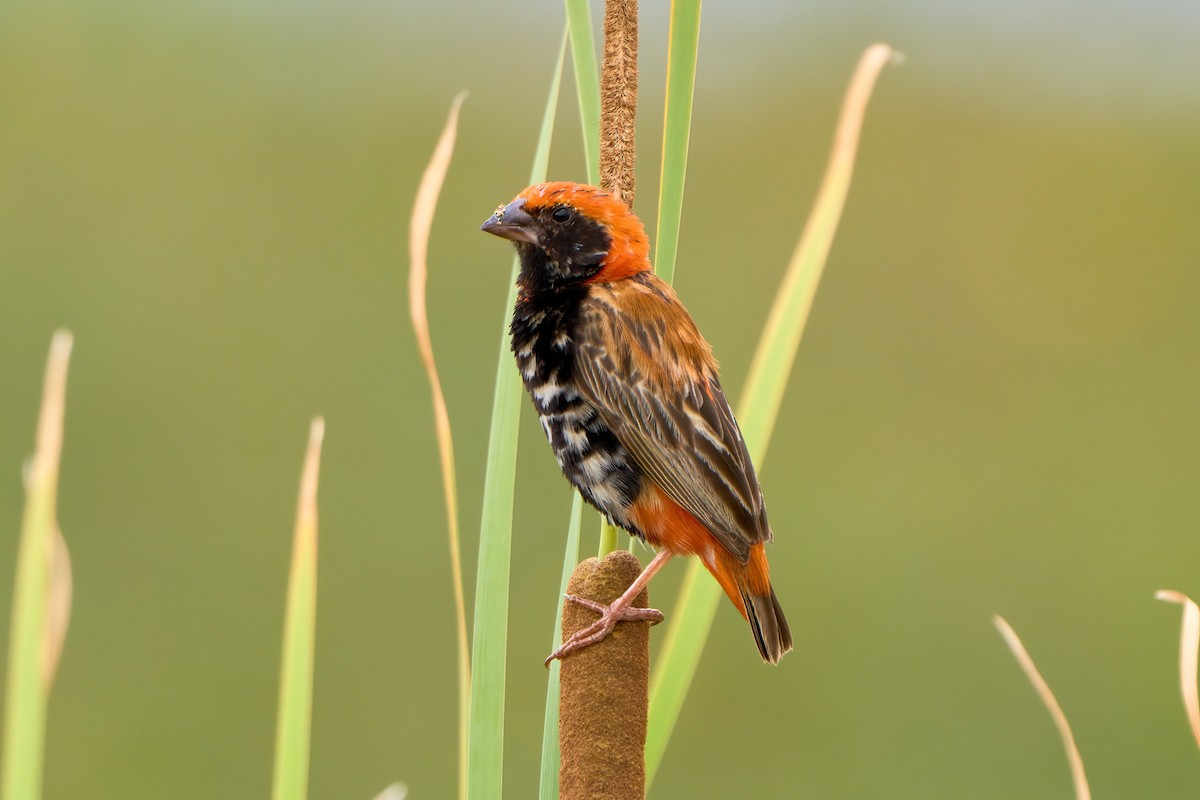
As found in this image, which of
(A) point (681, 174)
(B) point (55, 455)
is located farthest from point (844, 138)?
(B) point (55, 455)

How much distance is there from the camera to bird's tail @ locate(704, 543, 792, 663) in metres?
1.10

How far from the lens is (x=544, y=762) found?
39.4 inches

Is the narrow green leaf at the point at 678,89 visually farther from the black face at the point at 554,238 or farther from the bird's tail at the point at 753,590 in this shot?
the bird's tail at the point at 753,590

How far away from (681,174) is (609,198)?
92mm

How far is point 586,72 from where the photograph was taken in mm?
1003

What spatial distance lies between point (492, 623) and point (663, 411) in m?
0.29

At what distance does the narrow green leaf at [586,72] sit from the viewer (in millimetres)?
990

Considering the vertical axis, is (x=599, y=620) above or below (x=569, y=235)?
below

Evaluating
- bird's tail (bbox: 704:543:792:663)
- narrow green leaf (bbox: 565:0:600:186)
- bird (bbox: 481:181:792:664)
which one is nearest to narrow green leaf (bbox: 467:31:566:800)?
narrow green leaf (bbox: 565:0:600:186)

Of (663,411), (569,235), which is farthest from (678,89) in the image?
(663,411)

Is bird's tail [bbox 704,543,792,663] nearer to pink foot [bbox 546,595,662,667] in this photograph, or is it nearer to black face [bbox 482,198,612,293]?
pink foot [bbox 546,595,662,667]

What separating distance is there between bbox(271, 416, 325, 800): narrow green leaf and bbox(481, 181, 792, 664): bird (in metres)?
0.25

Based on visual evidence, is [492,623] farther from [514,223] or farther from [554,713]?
[514,223]

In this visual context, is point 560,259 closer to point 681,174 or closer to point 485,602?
point 681,174
